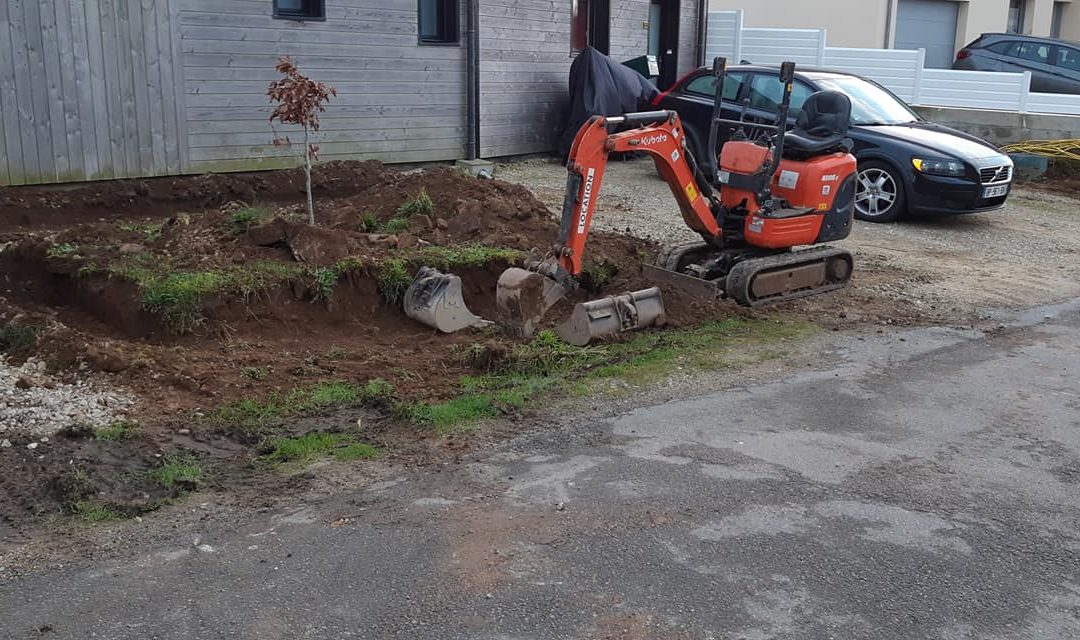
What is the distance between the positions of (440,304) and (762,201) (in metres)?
2.90

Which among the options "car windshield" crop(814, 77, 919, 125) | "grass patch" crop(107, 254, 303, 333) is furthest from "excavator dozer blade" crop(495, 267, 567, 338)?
"car windshield" crop(814, 77, 919, 125)

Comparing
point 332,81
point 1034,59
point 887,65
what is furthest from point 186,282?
point 1034,59

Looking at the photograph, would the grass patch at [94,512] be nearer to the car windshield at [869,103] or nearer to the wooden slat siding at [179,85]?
the wooden slat siding at [179,85]

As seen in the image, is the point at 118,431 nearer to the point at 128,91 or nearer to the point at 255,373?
the point at 255,373

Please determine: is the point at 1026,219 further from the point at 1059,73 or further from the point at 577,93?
the point at 1059,73

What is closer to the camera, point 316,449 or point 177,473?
point 177,473

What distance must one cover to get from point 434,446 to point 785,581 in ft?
7.14

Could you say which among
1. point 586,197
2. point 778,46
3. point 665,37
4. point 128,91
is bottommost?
point 586,197

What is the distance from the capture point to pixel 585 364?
740 cm

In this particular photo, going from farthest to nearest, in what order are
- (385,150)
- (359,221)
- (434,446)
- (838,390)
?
1. (385,150)
2. (359,221)
3. (838,390)
4. (434,446)

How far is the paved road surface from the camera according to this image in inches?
161

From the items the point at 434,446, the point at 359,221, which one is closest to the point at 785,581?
the point at 434,446

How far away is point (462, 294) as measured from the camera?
8.55 meters

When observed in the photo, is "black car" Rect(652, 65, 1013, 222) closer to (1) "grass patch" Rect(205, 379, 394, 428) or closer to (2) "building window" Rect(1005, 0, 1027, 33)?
(1) "grass patch" Rect(205, 379, 394, 428)
